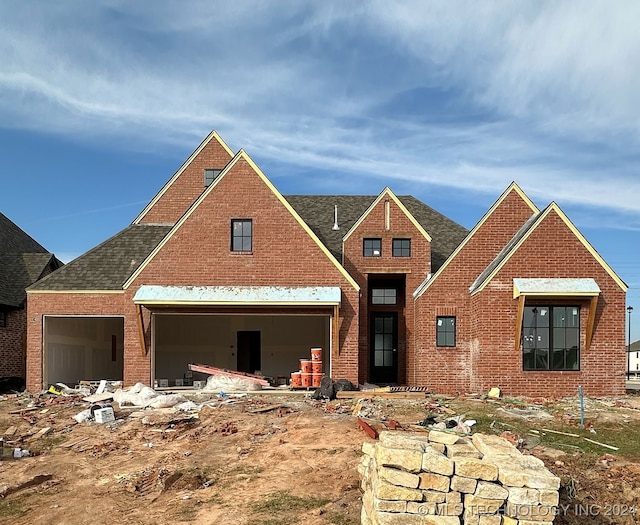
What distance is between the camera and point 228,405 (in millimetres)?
18219

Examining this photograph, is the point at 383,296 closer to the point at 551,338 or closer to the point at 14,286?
the point at 551,338

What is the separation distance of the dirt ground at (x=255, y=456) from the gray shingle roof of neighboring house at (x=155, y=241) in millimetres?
4844

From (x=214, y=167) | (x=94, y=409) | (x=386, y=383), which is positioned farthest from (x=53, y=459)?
(x=214, y=167)

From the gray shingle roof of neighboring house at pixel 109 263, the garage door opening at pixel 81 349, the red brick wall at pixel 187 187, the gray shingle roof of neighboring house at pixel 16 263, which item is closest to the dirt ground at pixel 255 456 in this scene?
the garage door opening at pixel 81 349

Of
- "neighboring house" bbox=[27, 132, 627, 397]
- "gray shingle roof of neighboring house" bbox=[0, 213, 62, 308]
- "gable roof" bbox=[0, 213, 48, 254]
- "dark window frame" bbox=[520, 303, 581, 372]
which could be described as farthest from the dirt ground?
"gable roof" bbox=[0, 213, 48, 254]

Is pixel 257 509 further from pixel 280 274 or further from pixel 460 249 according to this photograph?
pixel 460 249

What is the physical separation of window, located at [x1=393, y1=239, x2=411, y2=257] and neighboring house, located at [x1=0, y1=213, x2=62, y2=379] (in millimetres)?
16090

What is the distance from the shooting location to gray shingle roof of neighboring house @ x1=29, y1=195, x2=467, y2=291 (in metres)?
22.4

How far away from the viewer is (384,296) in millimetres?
25578

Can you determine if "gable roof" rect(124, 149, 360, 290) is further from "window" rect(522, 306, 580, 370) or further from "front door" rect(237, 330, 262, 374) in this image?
"front door" rect(237, 330, 262, 374)

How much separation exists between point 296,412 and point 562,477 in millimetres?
7667

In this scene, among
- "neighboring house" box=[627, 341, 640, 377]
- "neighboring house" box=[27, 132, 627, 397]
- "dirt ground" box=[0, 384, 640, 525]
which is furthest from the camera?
"neighboring house" box=[627, 341, 640, 377]

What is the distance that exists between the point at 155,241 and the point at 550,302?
1539 centimetres

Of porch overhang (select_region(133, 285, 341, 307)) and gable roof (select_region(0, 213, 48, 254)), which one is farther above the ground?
gable roof (select_region(0, 213, 48, 254))
